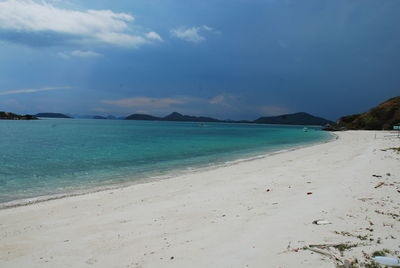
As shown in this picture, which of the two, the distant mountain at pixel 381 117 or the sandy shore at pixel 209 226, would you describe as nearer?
the sandy shore at pixel 209 226

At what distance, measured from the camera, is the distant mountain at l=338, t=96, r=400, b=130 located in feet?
318

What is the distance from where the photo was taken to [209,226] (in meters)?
7.22

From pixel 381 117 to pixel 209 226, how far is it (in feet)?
397

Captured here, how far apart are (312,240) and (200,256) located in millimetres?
2708

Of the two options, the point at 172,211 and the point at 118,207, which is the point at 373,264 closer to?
the point at 172,211

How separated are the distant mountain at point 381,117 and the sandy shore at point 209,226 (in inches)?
4251

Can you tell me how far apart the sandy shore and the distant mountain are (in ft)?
354

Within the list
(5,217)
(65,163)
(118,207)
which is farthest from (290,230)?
(65,163)

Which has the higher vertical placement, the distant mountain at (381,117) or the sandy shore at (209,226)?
the distant mountain at (381,117)

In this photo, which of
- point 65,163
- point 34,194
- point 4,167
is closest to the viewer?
point 34,194

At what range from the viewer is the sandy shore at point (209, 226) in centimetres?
538

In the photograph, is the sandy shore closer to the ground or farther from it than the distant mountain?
closer to the ground

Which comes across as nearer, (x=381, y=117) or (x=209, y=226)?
(x=209, y=226)

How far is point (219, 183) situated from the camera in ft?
45.3
